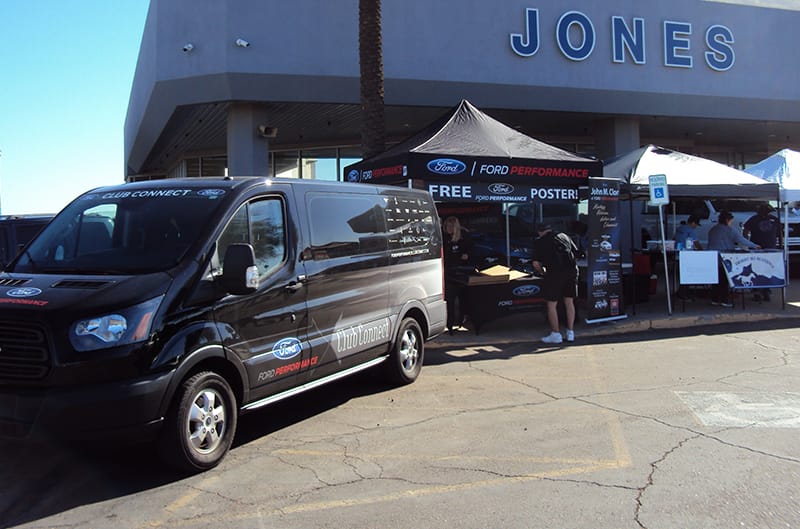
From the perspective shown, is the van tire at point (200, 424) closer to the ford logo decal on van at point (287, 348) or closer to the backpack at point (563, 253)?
the ford logo decal on van at point (287, 348)

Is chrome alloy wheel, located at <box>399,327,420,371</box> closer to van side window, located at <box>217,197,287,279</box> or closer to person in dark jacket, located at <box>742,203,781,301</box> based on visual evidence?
van side window, located at <box>217,197,287,279</box>

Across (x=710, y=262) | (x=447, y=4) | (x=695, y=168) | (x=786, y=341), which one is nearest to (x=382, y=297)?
(x=786, y=341)

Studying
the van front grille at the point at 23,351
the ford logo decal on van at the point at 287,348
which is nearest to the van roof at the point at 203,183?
the ford logo decal on van at the point at 287,348

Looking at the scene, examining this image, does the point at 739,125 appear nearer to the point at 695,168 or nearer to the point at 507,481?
the point at 695,168

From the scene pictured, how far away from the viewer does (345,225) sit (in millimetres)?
6121

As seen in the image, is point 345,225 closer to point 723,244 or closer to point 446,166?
point 446,166

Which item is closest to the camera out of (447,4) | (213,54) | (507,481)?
(507,481)

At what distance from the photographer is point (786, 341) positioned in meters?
9.54

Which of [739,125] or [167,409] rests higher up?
[739,125]

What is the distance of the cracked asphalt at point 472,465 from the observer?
12.6 ft

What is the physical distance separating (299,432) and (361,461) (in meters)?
0.92

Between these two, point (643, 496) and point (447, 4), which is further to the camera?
point (447, 4)

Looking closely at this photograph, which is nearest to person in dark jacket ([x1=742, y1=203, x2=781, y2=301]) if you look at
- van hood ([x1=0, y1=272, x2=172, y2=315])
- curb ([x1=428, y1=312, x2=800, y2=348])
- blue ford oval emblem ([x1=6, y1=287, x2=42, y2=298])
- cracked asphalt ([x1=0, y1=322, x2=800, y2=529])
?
curb ([x1=428, y1=312, x2=800, y2=348])

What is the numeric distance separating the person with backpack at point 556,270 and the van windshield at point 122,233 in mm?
5736
